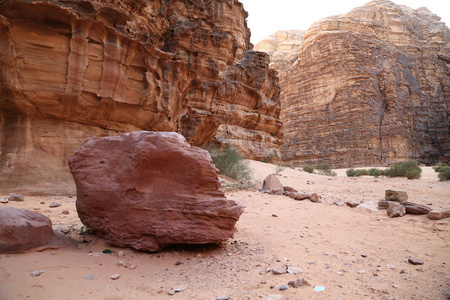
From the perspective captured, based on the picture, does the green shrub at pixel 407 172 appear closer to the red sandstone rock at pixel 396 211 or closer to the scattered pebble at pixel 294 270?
the red sandstone rock at pixel 396 211

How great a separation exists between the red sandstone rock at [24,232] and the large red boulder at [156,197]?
47 cm

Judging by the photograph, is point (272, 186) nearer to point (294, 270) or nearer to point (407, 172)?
point (294, 270)

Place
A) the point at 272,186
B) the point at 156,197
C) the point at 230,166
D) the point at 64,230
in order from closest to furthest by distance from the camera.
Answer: the point at 156,197 → the point at 64,230 → the point at 272,186 → the point at 230,166

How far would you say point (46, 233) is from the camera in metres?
2.62

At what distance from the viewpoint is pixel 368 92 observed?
131 ft

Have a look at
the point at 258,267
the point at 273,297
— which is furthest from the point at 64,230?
the point at 273,297

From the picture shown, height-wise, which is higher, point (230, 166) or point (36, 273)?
point (230, 166)

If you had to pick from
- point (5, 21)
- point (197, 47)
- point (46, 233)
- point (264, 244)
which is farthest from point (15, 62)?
point (197, 47)

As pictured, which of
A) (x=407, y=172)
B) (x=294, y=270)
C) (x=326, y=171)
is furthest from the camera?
(x=326, y=171)

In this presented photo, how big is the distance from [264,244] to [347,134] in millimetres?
41107

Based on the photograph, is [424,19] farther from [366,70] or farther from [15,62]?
[15,62]

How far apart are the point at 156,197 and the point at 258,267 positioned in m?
1.35

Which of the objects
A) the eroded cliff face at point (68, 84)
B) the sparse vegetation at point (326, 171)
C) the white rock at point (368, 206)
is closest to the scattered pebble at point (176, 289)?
the white rock at point (368, 206)

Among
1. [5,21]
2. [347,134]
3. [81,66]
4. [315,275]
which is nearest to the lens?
[315,275]
